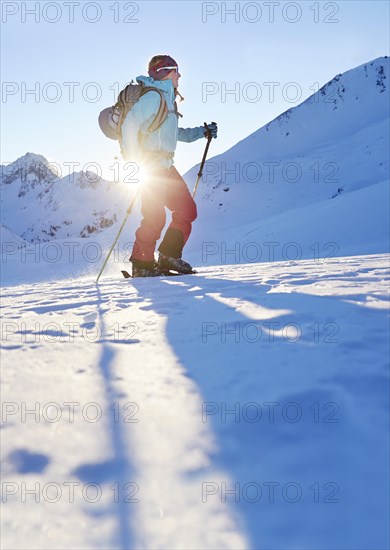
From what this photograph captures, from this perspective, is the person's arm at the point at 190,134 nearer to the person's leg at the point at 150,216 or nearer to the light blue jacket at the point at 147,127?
the light blue jacket at the point at 147,127

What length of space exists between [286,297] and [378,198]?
9.24 m

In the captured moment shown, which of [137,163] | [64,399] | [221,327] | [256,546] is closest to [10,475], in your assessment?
[64,399]

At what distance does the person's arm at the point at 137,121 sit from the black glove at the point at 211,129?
1.17 meters

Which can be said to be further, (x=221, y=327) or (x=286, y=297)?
(x=286, y=297)

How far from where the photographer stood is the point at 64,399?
4.29 ft

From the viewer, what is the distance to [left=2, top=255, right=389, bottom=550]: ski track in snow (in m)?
0.79

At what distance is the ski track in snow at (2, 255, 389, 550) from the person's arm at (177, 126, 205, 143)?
3.96 metres

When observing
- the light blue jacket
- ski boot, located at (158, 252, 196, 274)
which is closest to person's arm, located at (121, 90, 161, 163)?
the light blue jacket

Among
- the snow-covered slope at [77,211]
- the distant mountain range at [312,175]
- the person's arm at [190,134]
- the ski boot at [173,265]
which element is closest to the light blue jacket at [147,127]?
the person's arm at [190,134]

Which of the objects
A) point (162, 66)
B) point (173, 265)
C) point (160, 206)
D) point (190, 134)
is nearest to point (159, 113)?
point (162, 66)

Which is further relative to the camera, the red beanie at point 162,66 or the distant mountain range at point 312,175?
the distant mountain range at point 312,175

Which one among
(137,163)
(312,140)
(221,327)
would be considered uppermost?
(312,140)

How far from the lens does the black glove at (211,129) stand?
5574 millimetres

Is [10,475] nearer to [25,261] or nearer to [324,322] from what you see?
[324,322]
